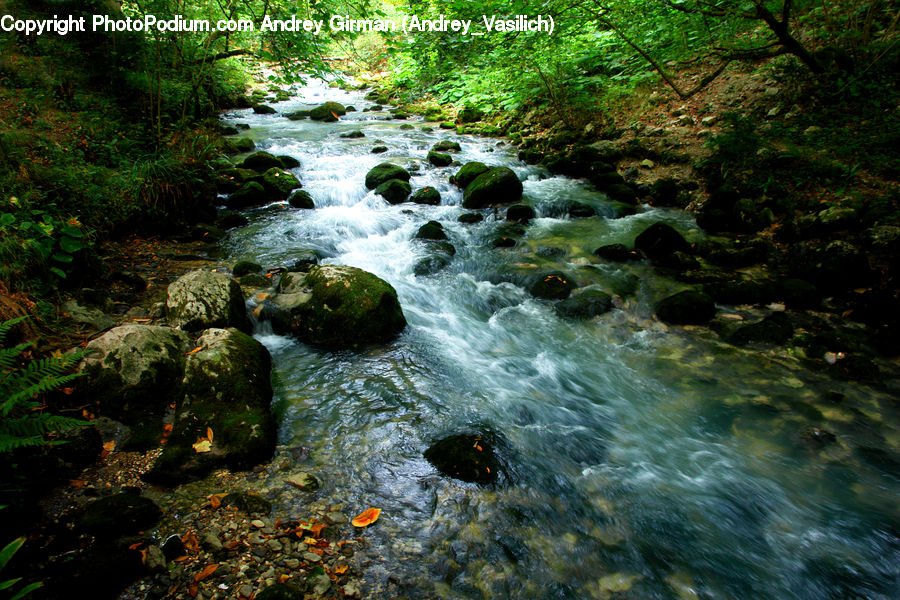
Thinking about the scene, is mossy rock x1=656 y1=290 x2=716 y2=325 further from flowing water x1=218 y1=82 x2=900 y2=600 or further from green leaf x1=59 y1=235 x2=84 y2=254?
green leaf x1=59 y1=235 x2=84 y2=254

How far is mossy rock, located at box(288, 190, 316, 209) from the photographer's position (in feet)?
31.0

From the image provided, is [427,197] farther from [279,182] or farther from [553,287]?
[553,287]

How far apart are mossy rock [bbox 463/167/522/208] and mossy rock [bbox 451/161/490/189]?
0.70 metres

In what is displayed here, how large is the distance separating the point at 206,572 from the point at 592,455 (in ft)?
10.6

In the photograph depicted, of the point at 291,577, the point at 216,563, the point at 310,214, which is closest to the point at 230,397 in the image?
the point at 216,563

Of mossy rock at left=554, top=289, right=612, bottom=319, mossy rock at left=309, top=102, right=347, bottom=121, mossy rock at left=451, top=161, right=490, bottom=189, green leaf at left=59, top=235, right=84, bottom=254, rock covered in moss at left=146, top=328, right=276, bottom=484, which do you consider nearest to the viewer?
rock covered in moss at left=146, top=328, right=276, bottom=484

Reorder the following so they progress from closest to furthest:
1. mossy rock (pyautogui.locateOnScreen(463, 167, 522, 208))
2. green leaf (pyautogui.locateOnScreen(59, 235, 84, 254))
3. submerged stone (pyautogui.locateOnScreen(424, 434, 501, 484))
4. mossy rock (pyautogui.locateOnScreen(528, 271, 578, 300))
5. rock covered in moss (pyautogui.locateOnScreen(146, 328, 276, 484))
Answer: rock covered in moss (pyautogui.locateOnScreen(146, 328, 276, 484)) → submerged stone (pyautogui.locateOnScreen(424, 434, 501, 484)) → green leaf (pyautogui.locateOnScreen(59, 235, 84, 254)) → mossy rock (pyautogui.locateOnScreen(528, 271, 578, 300)) → mossy rock (pyautogui.locateOnScreen(463, 167, 522, 208))

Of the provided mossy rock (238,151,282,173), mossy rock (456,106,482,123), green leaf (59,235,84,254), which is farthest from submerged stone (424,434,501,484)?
mossy rock (456,106,482,123)

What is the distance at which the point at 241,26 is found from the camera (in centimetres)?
770

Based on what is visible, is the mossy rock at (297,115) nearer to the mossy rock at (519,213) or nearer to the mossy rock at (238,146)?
the mossy rock at (238,146)

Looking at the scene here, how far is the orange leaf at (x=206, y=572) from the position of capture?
2.37 m

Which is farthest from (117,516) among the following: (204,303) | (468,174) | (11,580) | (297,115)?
(297,115)

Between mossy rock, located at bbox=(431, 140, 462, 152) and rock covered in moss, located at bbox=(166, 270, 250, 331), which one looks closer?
rock covered in moss, located at bbox=(166, 270, 250, 331)

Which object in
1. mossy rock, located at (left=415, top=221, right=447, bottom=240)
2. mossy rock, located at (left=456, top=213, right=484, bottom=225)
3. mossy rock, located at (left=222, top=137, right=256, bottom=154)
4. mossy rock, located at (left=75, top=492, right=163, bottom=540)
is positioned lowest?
mossy rock, located at (left=75, top=492, right=163, bottom=540)
